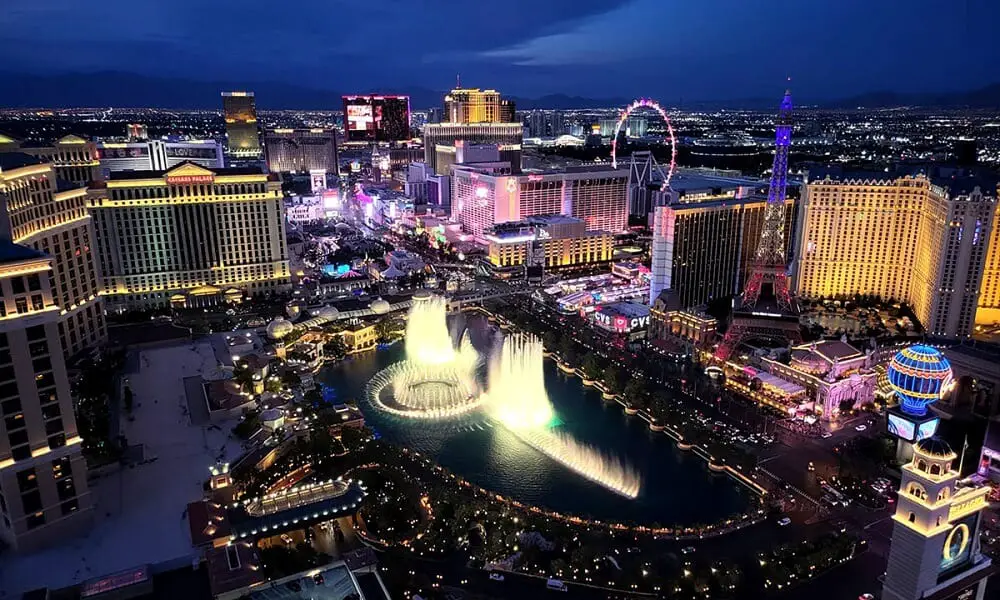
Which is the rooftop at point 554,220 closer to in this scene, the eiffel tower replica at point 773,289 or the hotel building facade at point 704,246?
the hotel building facade at point 704,246

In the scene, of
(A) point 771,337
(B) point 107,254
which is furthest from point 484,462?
(B) point 107,254

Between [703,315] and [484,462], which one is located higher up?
[703,315]

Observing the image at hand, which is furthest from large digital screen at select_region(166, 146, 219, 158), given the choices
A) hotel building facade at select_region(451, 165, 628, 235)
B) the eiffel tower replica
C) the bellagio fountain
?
the eiffel tower replica

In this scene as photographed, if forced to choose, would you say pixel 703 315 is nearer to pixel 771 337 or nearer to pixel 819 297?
pixel 771 337

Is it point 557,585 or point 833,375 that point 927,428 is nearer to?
point 833,375

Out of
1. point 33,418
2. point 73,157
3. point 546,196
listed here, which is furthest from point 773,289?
point 73,157

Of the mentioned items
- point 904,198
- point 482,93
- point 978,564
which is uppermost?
point 482,93

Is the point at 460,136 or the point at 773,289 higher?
the point at 460,136
